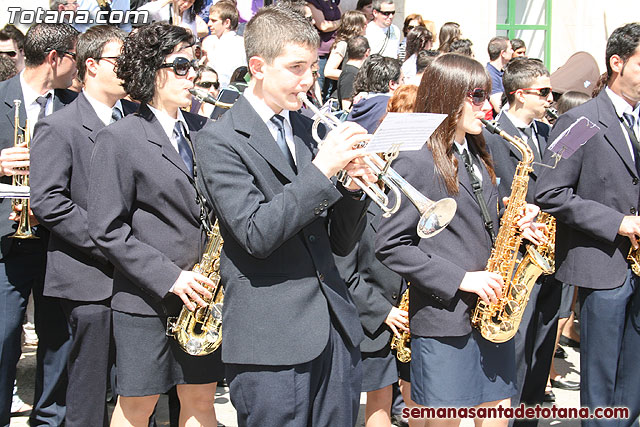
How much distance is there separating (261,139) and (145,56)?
1131 millimetres

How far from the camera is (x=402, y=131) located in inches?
120

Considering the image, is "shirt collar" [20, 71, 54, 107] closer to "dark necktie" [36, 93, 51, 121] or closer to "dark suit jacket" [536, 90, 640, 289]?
"dark necktie" [36, 93, 51, 121]

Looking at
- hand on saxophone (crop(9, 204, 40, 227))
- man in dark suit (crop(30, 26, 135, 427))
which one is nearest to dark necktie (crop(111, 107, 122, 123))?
man in dark suit (crop(30, 26, 135, 427))

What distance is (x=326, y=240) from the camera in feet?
10.7

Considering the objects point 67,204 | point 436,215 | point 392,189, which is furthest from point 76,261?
point 436,215

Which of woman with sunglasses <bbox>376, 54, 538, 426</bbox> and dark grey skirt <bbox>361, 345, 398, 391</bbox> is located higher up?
woman with sunglasses <bbox>376, 54, 538, 426</bbox>

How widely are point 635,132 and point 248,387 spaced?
2998 millimetres

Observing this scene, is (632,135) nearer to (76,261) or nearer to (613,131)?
(613,131)

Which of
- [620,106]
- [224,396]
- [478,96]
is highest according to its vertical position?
[478,96]

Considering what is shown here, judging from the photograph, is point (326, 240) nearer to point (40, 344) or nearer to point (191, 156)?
point (191, 156)

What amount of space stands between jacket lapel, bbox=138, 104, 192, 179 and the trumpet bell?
127cm

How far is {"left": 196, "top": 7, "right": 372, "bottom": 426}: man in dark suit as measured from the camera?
2.96 m

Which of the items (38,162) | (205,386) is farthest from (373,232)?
(38,162)

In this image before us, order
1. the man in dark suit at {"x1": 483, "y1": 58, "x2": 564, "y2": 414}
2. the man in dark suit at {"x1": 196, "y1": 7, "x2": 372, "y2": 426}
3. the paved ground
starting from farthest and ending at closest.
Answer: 1. the paved ground
2. the man in dark suit at {"x1": 483, "y1": 58, "x2": 564, "y2": 414}
3. the man in dark suit at {"x1": 196, "y1": 7, "x2": 372, "y2": 426}
